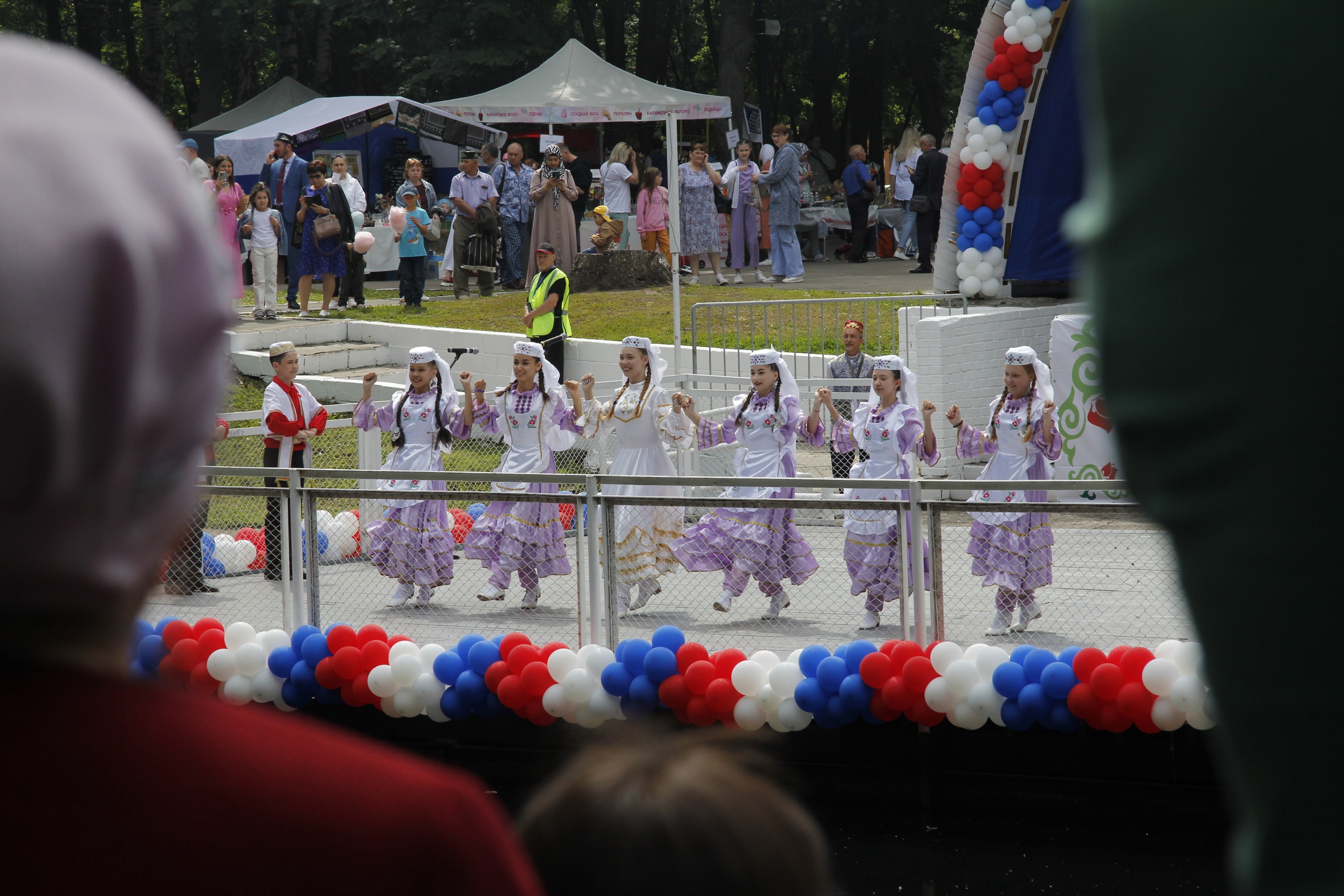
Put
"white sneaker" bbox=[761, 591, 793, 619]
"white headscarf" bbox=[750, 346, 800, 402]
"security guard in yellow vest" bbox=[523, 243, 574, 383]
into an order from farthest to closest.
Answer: "security guard in yellow vest" bbox=[523, 243, 574, 383] → "white headscarf" bbox=[750, 346, 800, 402] → "white sneaker" bbox=[761, 591, 793, 619]

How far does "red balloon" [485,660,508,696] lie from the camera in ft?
21.0

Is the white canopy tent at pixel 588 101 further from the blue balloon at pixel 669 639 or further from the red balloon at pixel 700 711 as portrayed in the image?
the red balloon at pixel 700 711

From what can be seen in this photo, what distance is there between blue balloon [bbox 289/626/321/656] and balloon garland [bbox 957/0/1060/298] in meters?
7.91

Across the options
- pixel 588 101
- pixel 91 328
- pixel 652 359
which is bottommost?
pixel 91 328

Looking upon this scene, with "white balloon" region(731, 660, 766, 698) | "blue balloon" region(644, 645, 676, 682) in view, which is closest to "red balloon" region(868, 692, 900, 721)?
"white balloon" region(731, 660, 766, 698)

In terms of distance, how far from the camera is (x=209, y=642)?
682 cm

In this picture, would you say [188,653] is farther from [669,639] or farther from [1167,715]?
[1167,715]

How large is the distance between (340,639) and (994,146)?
807cm

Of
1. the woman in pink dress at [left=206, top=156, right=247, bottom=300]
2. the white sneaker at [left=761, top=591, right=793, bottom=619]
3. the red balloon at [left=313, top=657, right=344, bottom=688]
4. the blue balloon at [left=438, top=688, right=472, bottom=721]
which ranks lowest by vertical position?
the blue balloon at [left=438, top=688, right=472, bottom=721]

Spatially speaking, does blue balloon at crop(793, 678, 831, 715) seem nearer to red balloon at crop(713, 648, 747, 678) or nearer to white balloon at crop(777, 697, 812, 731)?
white balloon at crop(777, 697, 812, 731)

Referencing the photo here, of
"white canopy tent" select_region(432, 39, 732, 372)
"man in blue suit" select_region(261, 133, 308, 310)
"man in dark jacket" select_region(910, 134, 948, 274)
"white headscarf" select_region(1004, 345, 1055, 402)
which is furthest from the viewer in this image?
"man in dark jacket" select_region(910, 134, 948, 274)

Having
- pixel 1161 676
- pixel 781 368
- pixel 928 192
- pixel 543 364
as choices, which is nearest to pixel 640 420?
pixel 543 364

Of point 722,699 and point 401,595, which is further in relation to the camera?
point 401,595

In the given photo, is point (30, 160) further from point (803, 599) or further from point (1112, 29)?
point (803, 599)
